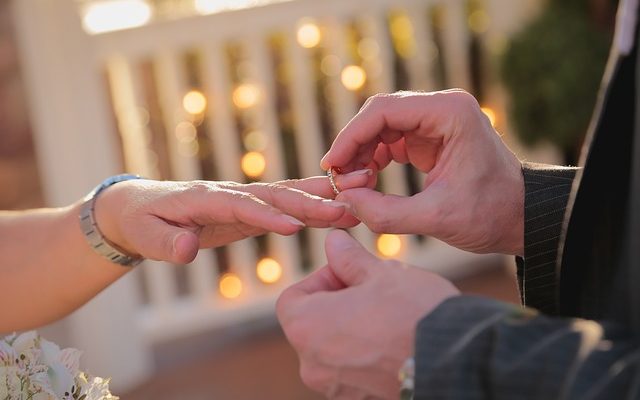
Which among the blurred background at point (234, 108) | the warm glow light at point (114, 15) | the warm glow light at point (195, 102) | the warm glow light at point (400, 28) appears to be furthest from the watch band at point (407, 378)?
the warm glow light at point (400, 28)

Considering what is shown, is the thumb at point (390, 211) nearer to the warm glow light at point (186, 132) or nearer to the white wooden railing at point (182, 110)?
the white wooden railing at point (182, 110)

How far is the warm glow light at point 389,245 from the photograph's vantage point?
3.56 m

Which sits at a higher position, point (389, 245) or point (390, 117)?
point (390, 117)

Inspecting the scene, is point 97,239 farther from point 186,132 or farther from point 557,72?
point 557,72

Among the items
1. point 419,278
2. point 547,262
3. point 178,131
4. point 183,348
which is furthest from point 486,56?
point 419,278

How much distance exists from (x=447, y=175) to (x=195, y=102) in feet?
7.27

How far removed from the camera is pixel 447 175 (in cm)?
122

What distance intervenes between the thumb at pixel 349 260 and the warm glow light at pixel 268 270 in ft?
8.10

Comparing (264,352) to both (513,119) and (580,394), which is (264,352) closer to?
(513,119)

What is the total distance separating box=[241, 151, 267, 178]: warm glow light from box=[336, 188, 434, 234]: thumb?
86.4 inches

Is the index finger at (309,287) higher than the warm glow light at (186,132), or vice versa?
the index finger at (309,287)

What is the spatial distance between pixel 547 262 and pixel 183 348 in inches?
94.7

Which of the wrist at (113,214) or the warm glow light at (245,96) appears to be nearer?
the wrist at (113,214)

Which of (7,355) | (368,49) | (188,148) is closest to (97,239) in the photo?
(7,355)
